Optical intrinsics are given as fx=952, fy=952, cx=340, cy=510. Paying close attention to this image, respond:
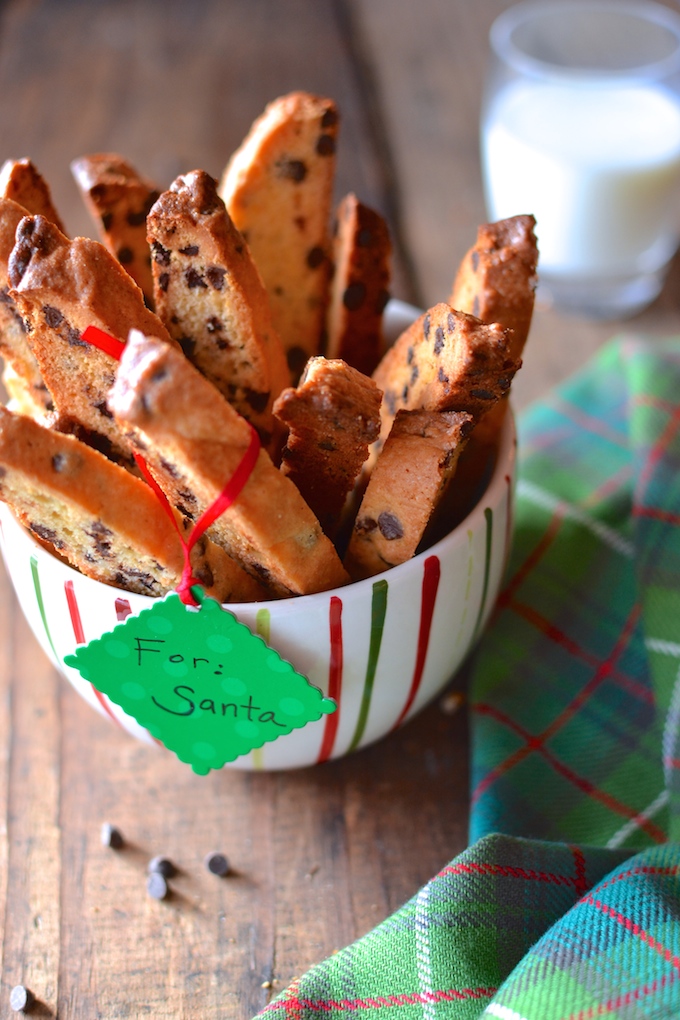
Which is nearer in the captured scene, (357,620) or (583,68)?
(357,620)

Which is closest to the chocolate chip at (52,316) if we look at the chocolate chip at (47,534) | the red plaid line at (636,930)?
the chocolate chip at (47,534)

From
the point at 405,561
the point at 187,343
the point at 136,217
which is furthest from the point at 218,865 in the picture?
the point at 136,217

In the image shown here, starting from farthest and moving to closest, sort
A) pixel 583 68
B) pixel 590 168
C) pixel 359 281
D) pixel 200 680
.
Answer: pixel 583 68
pixel 590 168
pixel 359 281
pixel 200 680

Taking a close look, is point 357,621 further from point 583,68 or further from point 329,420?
point 583,68

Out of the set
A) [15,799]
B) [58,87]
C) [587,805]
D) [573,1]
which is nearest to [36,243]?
[15,799]

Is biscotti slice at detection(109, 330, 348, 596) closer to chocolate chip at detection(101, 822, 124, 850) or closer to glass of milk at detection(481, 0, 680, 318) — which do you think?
chocolate chip at detection(101, 822, 124, 850)

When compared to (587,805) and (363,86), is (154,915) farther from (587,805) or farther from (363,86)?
(363,86)
